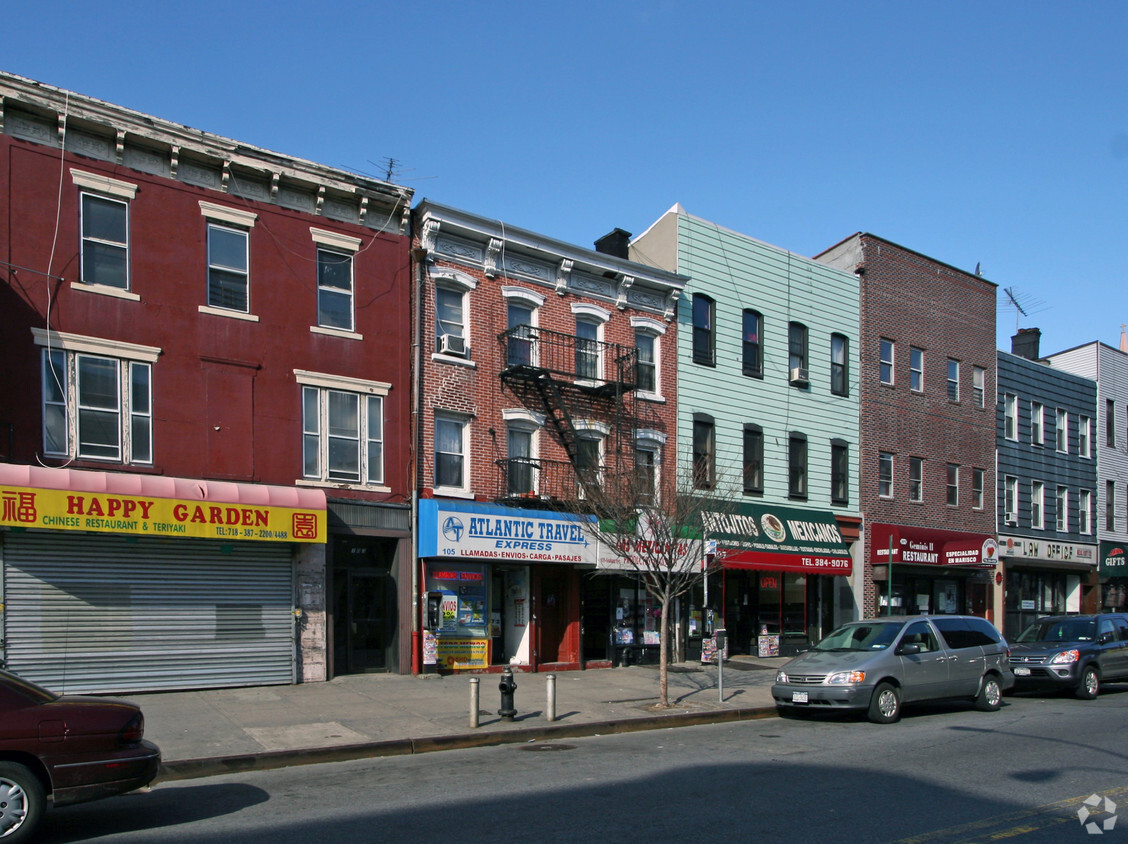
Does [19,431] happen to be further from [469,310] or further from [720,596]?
[720,596]

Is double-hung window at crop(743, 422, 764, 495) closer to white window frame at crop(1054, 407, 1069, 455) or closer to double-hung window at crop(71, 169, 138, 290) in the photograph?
double-hung window at crop(71, 169, 138, 290)

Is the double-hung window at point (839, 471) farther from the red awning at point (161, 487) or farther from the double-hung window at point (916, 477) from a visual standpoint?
the red awning at point (161, 487)

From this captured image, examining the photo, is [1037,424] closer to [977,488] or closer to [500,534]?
[977,488]

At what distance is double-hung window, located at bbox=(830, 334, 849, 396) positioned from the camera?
27.2 m

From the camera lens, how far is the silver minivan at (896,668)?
1430 cm

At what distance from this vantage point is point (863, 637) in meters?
15.4

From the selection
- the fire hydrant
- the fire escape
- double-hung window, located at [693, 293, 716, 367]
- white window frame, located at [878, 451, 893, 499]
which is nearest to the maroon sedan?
the fire hydrant

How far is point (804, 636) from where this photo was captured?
25.7 meters

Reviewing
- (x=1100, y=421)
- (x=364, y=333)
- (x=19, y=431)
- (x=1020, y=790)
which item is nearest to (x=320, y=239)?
(x=364, y=333)

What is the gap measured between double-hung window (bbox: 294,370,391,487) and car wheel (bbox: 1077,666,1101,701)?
13695mm

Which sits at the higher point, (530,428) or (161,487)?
(530,428)

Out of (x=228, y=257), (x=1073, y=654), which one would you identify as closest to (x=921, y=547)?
(x=1073, y=654)

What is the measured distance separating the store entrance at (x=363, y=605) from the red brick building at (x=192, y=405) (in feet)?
0.14

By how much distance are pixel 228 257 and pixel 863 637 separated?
1276 centimetres
